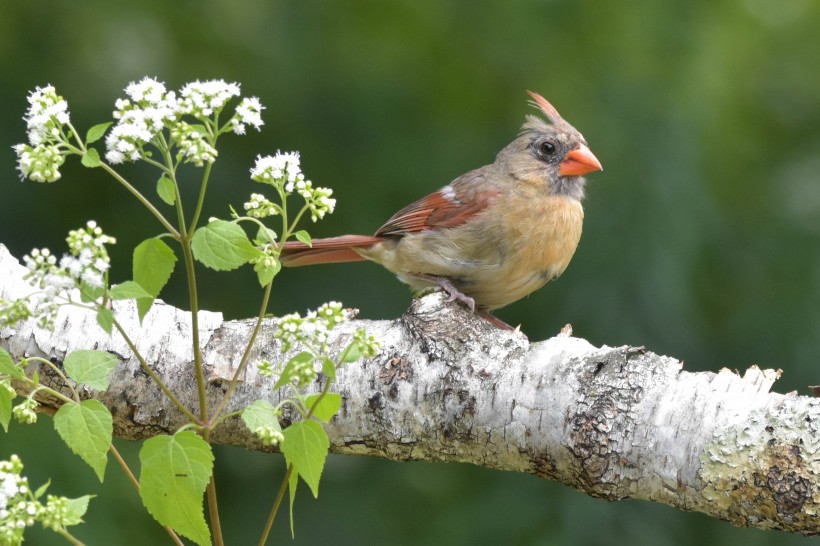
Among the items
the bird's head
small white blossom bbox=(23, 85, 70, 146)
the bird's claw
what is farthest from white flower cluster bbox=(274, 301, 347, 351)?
the bird's head

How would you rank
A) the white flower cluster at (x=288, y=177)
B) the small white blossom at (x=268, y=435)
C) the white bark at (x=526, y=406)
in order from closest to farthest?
the small white blossom at (x=268, y=435), the white flower cluster at (x=288, y=177), the white bark at (x=526, y=406)

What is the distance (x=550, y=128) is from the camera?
3.97 m

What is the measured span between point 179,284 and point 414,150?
1251mm

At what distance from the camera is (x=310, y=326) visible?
1732 mm

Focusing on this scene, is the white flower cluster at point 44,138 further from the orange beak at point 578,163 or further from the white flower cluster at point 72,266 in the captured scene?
the orange beak at point 578,163

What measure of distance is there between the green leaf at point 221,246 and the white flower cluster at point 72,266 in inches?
6.2

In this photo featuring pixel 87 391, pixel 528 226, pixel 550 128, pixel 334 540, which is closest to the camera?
pixel 87 391

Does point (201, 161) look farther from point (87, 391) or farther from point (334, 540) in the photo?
point (334, 540)

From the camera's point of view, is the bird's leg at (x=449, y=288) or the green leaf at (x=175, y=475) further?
the bird's leg at (x=449, y=288)

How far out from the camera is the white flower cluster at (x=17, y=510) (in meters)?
1.53

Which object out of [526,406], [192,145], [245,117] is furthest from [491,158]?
[192,145]

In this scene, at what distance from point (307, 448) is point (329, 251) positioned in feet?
7.35

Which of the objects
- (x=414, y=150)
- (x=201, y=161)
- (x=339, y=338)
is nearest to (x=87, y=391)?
(x=339, y=338)

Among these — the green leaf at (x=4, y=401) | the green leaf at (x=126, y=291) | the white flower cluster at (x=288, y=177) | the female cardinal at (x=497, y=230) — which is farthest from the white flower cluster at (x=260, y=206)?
the female cardinal at (x=497, y=230)
